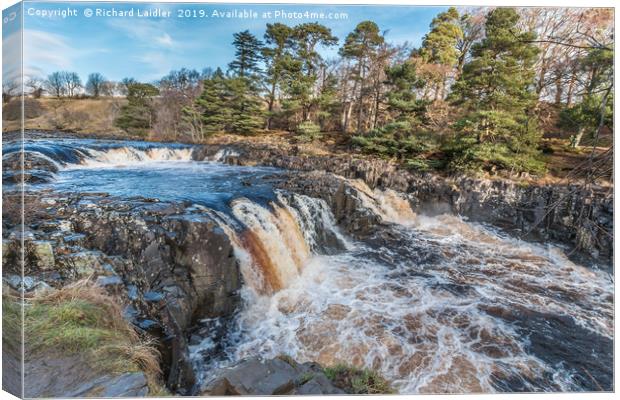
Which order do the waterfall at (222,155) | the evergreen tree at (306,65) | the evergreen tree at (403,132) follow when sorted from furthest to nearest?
the waterfall at (222,155)
the evergreen tree at (403,132)
the evergreen tree at (306,65)

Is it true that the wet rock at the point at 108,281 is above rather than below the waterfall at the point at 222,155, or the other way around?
below

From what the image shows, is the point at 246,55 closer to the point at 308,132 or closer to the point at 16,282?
the point at 16,282

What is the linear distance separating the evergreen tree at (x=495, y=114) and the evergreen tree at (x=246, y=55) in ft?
11.0

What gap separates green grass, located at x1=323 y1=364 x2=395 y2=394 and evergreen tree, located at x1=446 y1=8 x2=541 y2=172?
4.19 meters

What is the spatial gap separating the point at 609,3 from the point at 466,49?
367 centimetres

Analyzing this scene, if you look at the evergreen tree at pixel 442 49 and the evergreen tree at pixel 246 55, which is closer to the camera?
the evergreen tree at pixel 246 55

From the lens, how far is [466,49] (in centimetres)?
554

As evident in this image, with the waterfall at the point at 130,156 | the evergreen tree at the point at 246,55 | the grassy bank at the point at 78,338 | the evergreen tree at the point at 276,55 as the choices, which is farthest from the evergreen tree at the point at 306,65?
the waterfall at the point at 130,156

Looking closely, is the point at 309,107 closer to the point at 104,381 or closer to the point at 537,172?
the point at 537,172

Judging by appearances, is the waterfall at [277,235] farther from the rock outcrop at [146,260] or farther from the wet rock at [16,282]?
the wet rock at [16,282]

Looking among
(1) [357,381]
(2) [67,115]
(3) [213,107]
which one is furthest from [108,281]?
(3) [213,107]

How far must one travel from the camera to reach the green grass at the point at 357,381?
206 cm

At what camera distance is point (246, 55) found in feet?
11.5

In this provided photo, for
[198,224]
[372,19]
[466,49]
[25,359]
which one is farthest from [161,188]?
[466,49]
